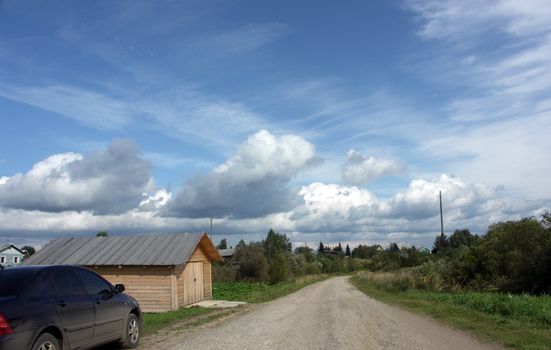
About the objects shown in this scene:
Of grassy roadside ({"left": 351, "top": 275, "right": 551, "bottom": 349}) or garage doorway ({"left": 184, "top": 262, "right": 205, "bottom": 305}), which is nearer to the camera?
grassy roadside ({"left": 351, "top": 275, "right": 551, "bottom": 349})

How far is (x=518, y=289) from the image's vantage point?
86.1ft

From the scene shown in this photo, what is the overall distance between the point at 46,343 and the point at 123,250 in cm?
2087

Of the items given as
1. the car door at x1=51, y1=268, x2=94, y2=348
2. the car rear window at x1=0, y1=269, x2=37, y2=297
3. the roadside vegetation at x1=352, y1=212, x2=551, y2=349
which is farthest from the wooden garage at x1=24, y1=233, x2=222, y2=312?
the car rear window at x1=0, y1=269, x2=37, y2=297

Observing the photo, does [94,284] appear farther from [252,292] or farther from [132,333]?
[252,292]

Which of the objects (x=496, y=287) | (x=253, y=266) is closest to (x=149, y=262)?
(x=496, y=287)

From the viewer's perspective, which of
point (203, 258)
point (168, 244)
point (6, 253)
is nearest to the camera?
point (168, 244)

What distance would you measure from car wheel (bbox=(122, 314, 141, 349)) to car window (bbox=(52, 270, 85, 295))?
167 centimetres

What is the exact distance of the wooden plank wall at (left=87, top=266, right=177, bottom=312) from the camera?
25.3 metres

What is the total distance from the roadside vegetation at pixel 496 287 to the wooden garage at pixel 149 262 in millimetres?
10534

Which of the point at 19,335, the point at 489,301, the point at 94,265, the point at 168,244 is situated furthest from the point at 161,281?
the point at 19,335

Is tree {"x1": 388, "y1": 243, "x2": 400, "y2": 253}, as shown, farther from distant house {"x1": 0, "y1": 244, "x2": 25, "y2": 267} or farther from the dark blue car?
the dark blue car

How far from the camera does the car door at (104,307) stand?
9203 millimetres

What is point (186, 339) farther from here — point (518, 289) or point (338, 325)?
point (518, 289)

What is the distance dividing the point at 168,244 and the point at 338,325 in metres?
15.3
